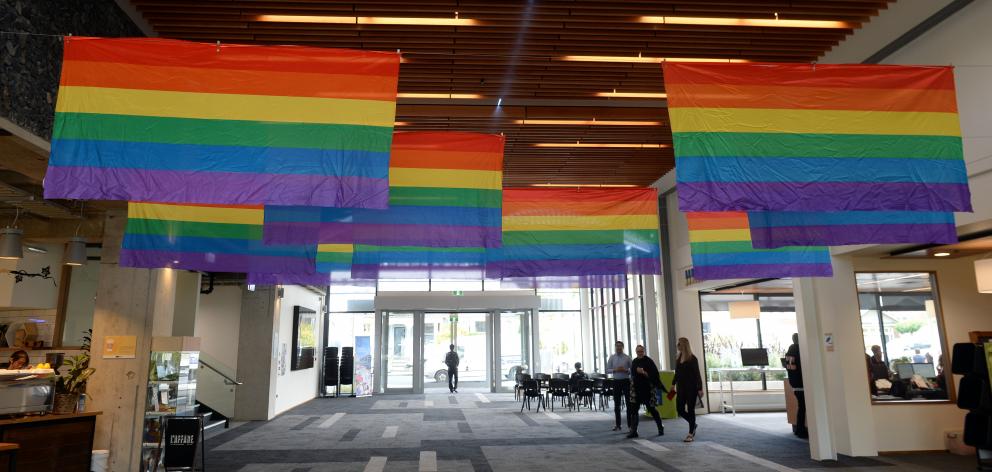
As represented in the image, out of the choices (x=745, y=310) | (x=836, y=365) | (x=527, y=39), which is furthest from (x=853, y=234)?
(x=745, y=310)

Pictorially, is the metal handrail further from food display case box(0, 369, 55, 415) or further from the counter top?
food display case box(0, 369, 55, 415)

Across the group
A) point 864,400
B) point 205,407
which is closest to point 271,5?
point 864,400

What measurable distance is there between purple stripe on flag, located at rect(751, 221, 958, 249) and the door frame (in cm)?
1368

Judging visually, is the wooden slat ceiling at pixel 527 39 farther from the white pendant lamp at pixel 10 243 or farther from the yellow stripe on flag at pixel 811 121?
the white pendant lamp at pixel 10 243

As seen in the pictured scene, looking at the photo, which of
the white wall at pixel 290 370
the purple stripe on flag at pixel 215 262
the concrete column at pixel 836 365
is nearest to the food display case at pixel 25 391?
the purple stripe on flag at pixel 215 262

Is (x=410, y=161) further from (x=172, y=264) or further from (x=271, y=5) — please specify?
(x=172, y=264)

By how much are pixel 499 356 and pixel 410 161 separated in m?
13.7

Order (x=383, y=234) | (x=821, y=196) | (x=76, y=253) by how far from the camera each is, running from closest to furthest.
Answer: (x=821, y=196) < (x=383, y=234) < (x=76, y=253)

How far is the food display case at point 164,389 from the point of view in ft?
24.5

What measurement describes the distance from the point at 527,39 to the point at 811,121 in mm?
3160

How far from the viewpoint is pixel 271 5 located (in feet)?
19.6

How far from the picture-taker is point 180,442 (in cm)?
705

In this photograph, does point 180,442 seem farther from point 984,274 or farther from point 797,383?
point 984,274

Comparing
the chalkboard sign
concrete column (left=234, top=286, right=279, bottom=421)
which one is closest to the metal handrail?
concrete column (left=234, top=286, right=279, bottom=421)
